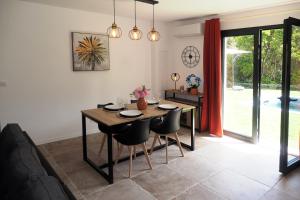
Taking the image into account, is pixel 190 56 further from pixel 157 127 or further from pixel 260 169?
pixel 260 169

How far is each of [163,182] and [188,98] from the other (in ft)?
8.70

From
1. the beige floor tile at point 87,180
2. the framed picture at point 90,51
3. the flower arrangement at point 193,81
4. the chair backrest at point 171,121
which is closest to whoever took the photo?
the beige floor tile at point 87,180

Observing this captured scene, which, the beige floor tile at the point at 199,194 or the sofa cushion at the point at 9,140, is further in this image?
the beige floor tile at the point at 199,194

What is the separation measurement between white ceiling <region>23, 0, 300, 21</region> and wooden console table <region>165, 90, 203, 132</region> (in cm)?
162

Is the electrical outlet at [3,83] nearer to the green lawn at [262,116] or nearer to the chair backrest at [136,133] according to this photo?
the chair backrest at [136,133]

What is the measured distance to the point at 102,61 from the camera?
4609 millimetres

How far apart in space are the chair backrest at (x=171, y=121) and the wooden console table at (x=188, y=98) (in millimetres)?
1459

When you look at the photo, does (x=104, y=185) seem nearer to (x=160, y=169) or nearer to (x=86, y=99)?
(x=160, y=169)

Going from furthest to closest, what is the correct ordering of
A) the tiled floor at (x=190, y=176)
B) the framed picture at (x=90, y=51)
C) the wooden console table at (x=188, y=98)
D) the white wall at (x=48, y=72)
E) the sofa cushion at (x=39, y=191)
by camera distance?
the wooden console table at (x=188, y=98)
the framed picture at (x=90, y=51)
the white wall at (x=48, y=72)
the tiled floor at (x=190, y=176)
the sofa cushion at (x=39, y=191)

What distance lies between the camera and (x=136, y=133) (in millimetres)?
2980

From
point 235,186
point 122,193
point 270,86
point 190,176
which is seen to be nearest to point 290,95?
point 270,86

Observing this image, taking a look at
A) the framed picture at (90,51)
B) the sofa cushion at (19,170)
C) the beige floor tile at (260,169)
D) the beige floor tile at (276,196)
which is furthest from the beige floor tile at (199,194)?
the framed picture at (90,51)

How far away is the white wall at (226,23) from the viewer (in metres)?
3.63

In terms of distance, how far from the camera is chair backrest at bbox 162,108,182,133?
131 inches
